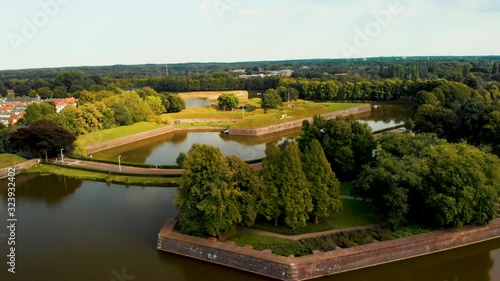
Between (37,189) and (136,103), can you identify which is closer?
(37,189)

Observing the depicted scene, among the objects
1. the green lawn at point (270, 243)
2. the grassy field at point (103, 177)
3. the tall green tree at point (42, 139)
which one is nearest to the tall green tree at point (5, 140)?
the tall green tree at point (42, 139)

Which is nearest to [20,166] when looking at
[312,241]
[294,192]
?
[294,192]

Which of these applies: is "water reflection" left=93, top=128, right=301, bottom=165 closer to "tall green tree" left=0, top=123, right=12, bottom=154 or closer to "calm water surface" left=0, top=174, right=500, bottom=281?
Result: "tall green tree" left=0, top=123, right=12, bottom=154

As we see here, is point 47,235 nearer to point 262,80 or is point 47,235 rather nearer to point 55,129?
point 55,129

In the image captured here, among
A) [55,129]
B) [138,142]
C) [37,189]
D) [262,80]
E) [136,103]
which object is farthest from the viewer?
[262,80]

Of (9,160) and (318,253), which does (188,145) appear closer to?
(9,160)

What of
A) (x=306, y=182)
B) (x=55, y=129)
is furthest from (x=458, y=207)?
(x=55, y=129)

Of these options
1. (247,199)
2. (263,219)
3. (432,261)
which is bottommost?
(432,261)
